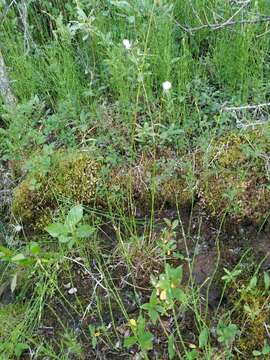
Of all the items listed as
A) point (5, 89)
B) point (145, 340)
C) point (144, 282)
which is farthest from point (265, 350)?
point (5, 89)

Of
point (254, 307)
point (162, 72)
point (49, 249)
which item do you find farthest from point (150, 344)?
point (162, 72)

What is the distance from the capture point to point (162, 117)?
8.36ft

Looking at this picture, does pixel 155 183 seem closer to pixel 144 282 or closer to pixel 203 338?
pixel 144 282

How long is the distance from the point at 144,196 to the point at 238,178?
50 centimetres

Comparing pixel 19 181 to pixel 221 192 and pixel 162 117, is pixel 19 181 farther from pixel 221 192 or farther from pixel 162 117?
pixel 221 192

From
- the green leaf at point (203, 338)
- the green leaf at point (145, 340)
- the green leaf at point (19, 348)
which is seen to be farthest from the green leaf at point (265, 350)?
the green leaf at point (19, 348)

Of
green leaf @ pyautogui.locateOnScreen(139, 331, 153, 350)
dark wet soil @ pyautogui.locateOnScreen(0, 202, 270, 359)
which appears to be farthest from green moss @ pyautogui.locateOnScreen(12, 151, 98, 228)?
green leaf @ pyautogui.locateOnScreen(139, 331, 153, 350)

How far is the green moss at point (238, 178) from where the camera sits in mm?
2217

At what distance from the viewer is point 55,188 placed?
2.49 metres

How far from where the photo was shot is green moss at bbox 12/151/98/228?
2.47m

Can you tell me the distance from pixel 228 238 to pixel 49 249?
35.8 inches

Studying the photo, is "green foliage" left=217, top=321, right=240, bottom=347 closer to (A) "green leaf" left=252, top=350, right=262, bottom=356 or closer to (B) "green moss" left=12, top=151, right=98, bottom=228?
(A) "green leaf" left=252, top=350, right=262, bottom=356

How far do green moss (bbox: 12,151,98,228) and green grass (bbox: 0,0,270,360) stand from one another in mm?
12

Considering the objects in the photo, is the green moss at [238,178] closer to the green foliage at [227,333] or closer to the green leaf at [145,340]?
the green foliage at [227,333]
